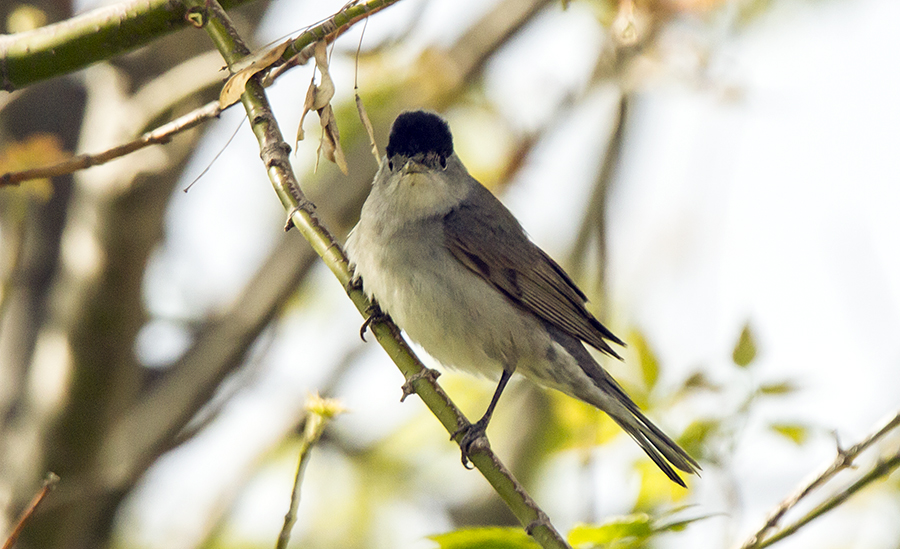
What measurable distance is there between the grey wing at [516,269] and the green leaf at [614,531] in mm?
1788

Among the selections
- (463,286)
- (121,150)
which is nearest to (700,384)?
(463,286)

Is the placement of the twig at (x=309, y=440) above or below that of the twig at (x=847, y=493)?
above

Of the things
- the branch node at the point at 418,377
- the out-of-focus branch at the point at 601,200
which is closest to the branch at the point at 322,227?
the branch node at the point at 418,377

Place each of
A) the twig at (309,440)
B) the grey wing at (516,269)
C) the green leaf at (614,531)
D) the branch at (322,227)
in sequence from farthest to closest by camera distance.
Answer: the grey wing at (516,269), the branch at (322,227), the twig at (309,440), the green leaf at (614,531)

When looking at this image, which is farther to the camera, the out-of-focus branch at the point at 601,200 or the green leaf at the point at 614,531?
the out-of-focus branch at the point at 601,200

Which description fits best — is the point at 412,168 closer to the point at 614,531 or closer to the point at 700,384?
the point at 700,384

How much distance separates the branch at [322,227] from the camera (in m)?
2.08

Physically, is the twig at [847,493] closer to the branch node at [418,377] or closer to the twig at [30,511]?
the branch node at [418,377]

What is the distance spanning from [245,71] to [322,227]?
461 mm

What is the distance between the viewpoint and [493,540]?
1.80 metres

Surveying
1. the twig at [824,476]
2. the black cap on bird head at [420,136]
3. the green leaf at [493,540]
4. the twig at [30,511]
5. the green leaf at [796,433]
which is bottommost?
the twig at [824,476]

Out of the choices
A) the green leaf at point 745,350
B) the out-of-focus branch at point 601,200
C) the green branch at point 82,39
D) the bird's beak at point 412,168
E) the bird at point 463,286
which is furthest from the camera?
the out-of-focus branch at point 601,200

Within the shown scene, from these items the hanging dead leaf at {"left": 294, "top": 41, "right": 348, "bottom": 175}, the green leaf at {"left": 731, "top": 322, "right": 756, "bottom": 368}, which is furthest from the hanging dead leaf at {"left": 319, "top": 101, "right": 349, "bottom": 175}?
the green leaf at {"left": 731, "top": 322, "right": 756, "bottom": 368}

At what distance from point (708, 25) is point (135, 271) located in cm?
317
